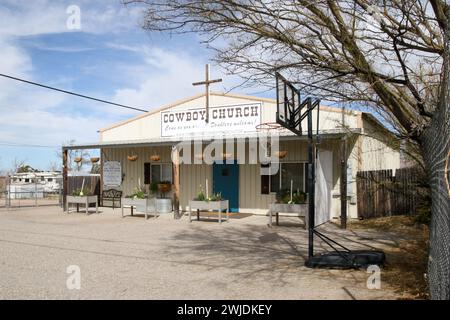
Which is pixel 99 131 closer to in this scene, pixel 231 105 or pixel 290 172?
pixel 231 105

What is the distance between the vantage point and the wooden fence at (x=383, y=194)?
13.5m

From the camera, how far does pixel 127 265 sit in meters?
7.36

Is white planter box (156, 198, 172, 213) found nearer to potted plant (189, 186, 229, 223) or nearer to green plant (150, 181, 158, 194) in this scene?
green plant (150, 181, 158, 194)

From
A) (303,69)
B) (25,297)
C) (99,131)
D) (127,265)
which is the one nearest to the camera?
(25,297)

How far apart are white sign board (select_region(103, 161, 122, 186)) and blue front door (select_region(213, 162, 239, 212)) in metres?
4.98

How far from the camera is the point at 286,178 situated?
15242mm

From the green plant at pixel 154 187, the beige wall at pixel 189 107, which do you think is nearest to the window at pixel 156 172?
the green plant at pixel 154 187

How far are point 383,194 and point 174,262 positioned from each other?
850cm

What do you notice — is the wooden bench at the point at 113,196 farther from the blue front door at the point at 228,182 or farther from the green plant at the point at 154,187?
the blue front door at the point at 228,182

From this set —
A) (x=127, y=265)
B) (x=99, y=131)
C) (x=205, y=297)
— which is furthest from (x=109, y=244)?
(x=99, y=131)

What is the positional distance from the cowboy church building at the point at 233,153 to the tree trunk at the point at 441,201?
24.2ft
